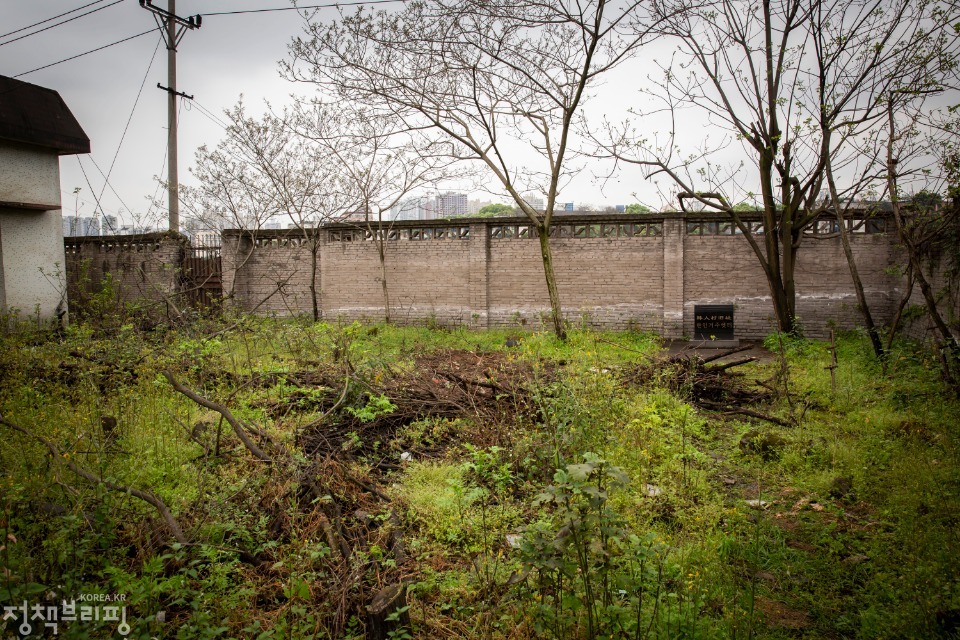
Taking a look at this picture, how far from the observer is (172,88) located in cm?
1394

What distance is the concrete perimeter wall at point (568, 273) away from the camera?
35.4 feet

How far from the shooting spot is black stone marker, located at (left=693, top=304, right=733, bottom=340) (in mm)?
11242

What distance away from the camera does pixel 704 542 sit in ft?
11.0

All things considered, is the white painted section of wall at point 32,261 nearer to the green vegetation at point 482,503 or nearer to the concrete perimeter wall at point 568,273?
the concrete perimeter wall at point 568,273

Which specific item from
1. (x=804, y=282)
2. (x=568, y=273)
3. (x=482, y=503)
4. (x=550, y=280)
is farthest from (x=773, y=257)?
(x=482, y=503)

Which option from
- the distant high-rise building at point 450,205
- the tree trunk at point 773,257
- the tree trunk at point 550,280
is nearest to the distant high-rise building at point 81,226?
the distant high-rise building at point 450,205

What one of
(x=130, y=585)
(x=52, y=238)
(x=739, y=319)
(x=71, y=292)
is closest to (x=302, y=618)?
(x=130, y=585)

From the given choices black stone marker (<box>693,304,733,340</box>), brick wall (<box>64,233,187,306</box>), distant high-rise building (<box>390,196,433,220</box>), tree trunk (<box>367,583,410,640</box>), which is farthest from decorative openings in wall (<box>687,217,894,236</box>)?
brick wall (<box>64,233,187,306</box>)

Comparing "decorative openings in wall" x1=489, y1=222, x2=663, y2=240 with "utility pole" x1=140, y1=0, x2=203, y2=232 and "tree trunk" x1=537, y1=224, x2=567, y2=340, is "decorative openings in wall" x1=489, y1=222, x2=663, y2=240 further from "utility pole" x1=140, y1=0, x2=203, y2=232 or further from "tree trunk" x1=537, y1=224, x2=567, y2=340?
"utility pole" x1=140, y1=0, x2=203, y2=232

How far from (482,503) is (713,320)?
922 cm

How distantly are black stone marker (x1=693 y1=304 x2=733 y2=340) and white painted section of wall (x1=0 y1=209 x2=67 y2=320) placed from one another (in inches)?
555

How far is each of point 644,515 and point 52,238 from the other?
1541 cm

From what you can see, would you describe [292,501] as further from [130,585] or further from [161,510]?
[130,585]

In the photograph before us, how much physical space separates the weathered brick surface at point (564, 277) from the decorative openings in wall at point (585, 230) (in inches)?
3.0
